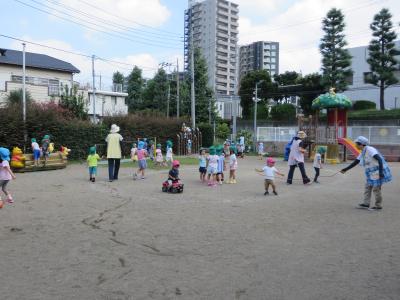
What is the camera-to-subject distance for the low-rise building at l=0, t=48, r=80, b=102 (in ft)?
131

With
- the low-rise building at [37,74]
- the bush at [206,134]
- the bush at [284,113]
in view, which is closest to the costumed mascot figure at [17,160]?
the low-rise building at [37,74]

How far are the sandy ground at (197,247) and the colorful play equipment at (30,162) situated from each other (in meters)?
7.03

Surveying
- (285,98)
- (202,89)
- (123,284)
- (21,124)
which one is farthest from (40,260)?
(285,98)

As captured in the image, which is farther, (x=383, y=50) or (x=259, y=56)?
(x=259, y=56)

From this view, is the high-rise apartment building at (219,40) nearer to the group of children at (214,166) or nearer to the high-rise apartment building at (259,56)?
the high-rise apartment building at (259,56)

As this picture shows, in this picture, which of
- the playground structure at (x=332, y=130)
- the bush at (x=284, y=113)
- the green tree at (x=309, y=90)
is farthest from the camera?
the bush at (x=284, y=113)

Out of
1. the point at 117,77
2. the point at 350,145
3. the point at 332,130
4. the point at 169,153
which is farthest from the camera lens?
the point at 117,77

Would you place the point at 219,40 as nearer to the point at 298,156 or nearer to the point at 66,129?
the point at 66,129

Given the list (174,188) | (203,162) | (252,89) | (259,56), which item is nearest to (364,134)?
(203,162)

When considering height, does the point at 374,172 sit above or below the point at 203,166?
above

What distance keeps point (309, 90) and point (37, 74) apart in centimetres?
3181

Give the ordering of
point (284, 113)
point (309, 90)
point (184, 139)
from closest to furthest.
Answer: point (184, 139)
point (284, 113)
point (309, 90)

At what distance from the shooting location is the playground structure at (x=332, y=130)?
26.6m

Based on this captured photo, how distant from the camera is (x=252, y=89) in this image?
6097 cm
